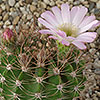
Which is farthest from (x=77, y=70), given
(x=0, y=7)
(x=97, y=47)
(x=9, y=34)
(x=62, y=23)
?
(x=0, y=7)

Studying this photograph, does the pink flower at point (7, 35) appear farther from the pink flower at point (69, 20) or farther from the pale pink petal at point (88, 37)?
the pale pink petal at point (88, 37)

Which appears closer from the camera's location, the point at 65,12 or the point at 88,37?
the point at 88,37

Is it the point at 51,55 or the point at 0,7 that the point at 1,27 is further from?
the point at 51,55

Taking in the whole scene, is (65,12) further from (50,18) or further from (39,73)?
(39,73)

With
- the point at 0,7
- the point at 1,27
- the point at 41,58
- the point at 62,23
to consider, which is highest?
the point at 0,7

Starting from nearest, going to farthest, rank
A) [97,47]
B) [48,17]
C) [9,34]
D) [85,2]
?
[48,17], [9,34], [97,47], [85,2]

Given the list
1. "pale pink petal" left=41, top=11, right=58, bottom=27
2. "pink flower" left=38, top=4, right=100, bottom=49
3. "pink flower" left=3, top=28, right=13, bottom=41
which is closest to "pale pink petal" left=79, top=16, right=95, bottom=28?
"pink flower" left=38, top=4, right=100, bottom=49

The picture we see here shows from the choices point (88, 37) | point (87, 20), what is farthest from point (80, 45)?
point (87, 20)
